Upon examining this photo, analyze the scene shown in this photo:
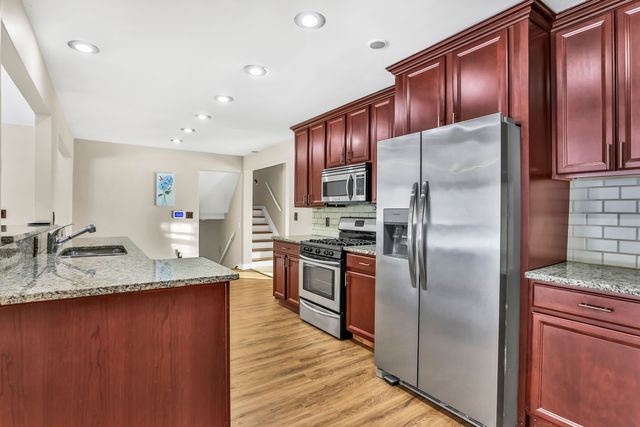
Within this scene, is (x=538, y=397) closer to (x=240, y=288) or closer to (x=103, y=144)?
(x=240, y=288)

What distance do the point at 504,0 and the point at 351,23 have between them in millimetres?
861

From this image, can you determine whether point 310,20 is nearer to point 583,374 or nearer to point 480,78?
point 480,78

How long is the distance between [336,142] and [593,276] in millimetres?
2769

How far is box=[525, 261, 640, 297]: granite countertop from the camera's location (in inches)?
64.3

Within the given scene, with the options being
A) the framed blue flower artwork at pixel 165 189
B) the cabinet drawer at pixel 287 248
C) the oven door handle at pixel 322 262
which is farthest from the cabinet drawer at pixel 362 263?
the framed blue flower artwork at pixel 165 189

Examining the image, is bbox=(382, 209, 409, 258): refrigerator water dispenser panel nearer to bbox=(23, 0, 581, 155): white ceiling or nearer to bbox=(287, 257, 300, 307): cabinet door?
bbox=(23, 0, 581, 155): white ceiling

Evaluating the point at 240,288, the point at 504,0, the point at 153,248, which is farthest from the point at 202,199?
the point at 504,0

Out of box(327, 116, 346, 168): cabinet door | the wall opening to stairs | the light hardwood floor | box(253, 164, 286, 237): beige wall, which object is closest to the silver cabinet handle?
the light hardwood floor

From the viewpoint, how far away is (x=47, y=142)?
9.74 feet

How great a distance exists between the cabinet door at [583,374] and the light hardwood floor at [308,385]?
1.82ft

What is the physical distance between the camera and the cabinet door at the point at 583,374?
5.27 ft

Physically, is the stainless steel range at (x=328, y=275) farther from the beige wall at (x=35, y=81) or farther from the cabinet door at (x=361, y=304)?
the beige wall at (x=35, y=81)

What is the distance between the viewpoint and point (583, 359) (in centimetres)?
173

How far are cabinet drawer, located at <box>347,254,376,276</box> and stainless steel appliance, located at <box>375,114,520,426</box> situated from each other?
0.47m
